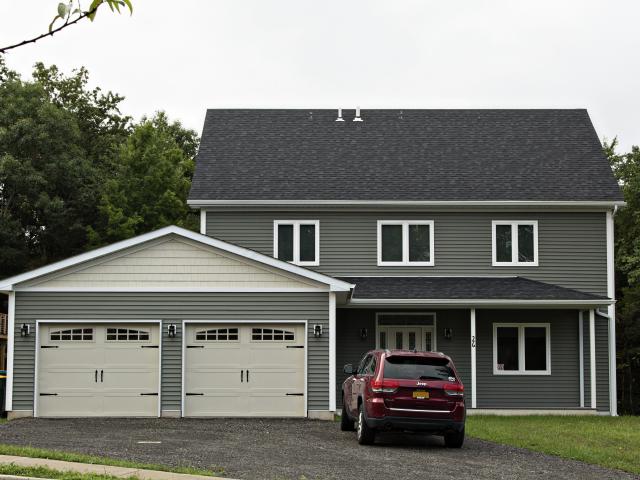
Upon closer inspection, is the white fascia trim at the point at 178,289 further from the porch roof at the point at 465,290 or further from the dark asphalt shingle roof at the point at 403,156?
the dark asphalt shingle roof at the point at 403,156

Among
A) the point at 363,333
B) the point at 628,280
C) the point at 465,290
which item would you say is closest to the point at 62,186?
the point at 363,333

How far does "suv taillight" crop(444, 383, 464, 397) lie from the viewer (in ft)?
51.0

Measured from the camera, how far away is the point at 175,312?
21719 millimetres

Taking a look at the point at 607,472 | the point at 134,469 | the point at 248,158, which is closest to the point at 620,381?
A: the point at 248,158

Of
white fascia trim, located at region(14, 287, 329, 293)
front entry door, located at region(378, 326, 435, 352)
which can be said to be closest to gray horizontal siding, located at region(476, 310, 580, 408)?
front entry door, located at region(378, 326, 435, 352)

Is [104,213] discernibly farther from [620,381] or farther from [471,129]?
[620,381]

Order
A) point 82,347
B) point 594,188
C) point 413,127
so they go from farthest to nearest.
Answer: point 413,127, point 594,188, point 82,347

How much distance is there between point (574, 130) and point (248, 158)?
33.5ft

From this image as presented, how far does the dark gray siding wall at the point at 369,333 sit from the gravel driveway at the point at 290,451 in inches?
244

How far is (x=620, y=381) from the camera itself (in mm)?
42719

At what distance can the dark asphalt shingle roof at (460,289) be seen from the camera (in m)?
24.2

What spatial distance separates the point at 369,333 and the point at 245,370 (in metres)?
5.20

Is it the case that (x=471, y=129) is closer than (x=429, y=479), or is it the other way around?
(x=429, y=479)

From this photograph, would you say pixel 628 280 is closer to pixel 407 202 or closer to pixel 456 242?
pixel 456 242
